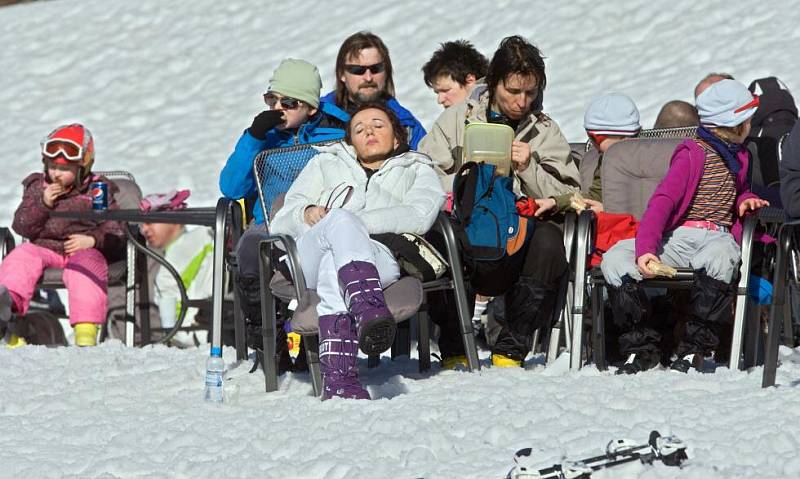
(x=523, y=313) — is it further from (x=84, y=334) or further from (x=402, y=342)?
(x=84, y=334)

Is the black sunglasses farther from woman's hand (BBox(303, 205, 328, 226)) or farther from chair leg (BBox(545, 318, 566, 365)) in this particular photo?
chair leg (BBox(545, 318, 566, 365))

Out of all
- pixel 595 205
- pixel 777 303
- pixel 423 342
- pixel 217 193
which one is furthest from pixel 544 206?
pixel 217 193

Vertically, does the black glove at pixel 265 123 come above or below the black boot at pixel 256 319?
above

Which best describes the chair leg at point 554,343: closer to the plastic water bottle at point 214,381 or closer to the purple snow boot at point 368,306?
the purple snow boot at point 368,306

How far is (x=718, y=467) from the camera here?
386 centimetres

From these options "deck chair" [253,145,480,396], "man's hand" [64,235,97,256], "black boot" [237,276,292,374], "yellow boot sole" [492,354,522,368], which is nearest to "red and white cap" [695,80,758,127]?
"deck chair" [253,145,480,396]

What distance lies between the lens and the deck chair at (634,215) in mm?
5676

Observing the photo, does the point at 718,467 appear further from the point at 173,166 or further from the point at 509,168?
the point at 173,166

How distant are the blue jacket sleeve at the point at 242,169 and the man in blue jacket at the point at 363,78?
447 millimetres

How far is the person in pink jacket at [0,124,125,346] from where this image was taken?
308 inches

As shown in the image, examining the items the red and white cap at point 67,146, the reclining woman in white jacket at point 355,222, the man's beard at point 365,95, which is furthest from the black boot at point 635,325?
the red and white cap at point 67,146

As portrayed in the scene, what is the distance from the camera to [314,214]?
5578 millimetres

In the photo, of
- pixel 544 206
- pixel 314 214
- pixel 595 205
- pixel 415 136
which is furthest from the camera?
pixel 415 136

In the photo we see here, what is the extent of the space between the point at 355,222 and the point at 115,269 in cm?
306
